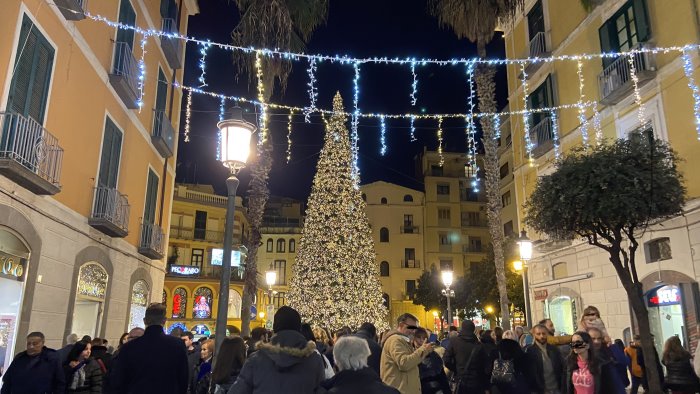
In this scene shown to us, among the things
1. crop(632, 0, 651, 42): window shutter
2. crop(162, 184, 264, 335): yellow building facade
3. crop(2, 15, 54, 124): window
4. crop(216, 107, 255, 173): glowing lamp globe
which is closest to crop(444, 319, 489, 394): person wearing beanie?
crop(216, 107, 255, 173): glowing lamp globe

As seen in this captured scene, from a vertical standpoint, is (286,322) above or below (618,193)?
below

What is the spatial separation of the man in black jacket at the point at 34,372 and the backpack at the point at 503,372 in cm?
576

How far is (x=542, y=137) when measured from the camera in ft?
61.3

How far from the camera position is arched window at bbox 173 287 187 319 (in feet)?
126

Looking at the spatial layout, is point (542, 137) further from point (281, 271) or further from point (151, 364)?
point (281, 271)

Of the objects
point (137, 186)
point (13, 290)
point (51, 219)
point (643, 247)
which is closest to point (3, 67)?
point (51, 219)

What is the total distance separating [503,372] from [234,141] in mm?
4622

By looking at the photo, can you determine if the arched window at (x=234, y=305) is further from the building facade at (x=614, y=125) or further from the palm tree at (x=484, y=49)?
the palm tree at (x=484, y=49)

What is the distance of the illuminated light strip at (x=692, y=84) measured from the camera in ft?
40.2

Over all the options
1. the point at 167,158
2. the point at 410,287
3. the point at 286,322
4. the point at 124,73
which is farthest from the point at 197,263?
the point at 286,322

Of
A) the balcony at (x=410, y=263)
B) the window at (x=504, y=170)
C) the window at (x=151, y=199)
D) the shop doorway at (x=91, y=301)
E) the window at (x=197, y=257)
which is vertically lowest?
the shop doorway at (x=91, y=301)

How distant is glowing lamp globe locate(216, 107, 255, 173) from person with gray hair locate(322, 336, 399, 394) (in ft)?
11.9

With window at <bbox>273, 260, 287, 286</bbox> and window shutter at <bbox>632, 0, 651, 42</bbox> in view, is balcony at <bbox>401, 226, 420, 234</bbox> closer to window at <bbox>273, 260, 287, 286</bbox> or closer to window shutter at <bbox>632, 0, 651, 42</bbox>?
window at <bbox>273, 260, 287, 286</bbox>

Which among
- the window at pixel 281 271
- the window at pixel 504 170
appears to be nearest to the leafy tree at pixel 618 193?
the window at pixel 504 170
